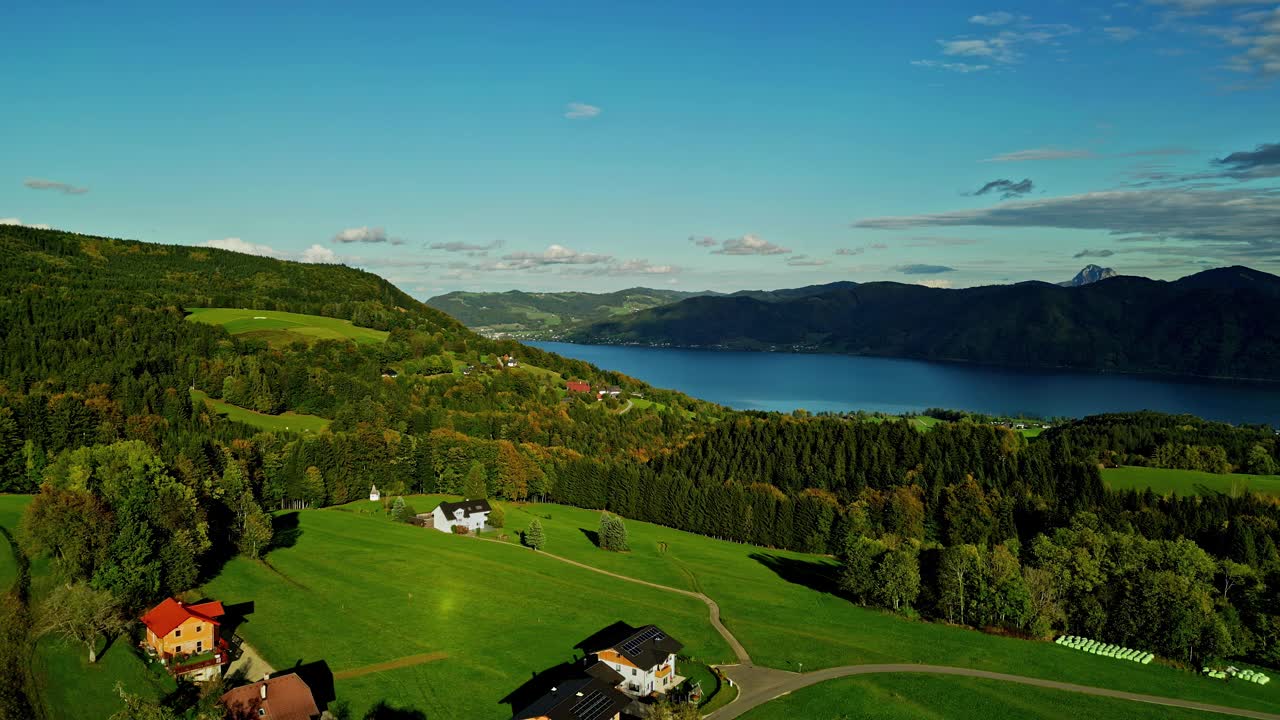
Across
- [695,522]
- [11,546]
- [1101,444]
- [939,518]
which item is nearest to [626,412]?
[695,522]

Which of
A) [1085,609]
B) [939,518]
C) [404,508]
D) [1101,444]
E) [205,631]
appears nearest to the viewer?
[205,631]

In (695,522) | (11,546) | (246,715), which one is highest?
(11,546)

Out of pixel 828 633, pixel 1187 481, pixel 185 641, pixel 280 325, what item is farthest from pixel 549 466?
pixel 1187 481

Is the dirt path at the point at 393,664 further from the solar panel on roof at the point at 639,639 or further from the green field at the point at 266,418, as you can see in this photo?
the green field at the point at 266,418

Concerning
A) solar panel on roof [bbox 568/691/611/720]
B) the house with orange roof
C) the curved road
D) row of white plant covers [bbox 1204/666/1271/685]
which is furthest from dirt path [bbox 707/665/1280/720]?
the house with orange roof

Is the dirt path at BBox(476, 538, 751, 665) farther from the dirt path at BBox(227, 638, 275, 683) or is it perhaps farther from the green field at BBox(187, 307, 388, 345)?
the green field at BBox(187, 307, 388, 345)

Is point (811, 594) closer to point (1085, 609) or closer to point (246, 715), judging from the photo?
point (1085, 609)
